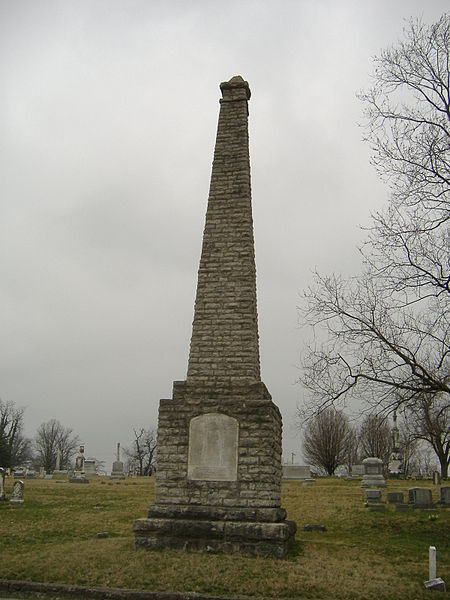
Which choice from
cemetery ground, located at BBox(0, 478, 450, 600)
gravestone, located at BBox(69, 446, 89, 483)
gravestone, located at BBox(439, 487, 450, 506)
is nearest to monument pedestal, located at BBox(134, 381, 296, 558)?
cemetery ground, located at BBox(0, 478, 450, 600)

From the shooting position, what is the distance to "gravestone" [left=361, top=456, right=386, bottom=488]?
22.9 meters

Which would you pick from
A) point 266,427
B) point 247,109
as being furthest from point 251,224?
point 266,427

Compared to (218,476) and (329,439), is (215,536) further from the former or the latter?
(329,439)

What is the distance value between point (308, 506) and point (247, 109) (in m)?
11.9

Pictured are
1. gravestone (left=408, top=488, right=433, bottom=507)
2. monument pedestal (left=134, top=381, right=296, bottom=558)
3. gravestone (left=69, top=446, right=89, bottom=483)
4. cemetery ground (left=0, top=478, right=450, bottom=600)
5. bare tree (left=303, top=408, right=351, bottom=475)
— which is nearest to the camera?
cemetery ground (left=0, top=478, right=450, bottom=600)

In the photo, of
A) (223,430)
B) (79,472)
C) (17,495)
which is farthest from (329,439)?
(223,430)

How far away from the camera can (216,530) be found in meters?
10.1

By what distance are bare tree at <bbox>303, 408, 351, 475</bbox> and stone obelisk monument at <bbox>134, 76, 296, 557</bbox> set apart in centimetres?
4078

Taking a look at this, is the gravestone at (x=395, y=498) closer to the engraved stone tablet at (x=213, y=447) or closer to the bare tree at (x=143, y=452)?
the engraved stone tablet at (x=213, y=447)

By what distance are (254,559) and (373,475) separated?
50.4ft

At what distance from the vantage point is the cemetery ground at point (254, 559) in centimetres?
841

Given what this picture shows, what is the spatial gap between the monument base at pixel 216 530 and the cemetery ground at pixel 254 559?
0.23 m

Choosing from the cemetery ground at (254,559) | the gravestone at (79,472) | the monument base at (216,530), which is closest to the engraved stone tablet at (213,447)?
the monument base at (216,530)

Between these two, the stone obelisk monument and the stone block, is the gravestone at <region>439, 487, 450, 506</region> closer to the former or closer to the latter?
the stone obelisk monument
